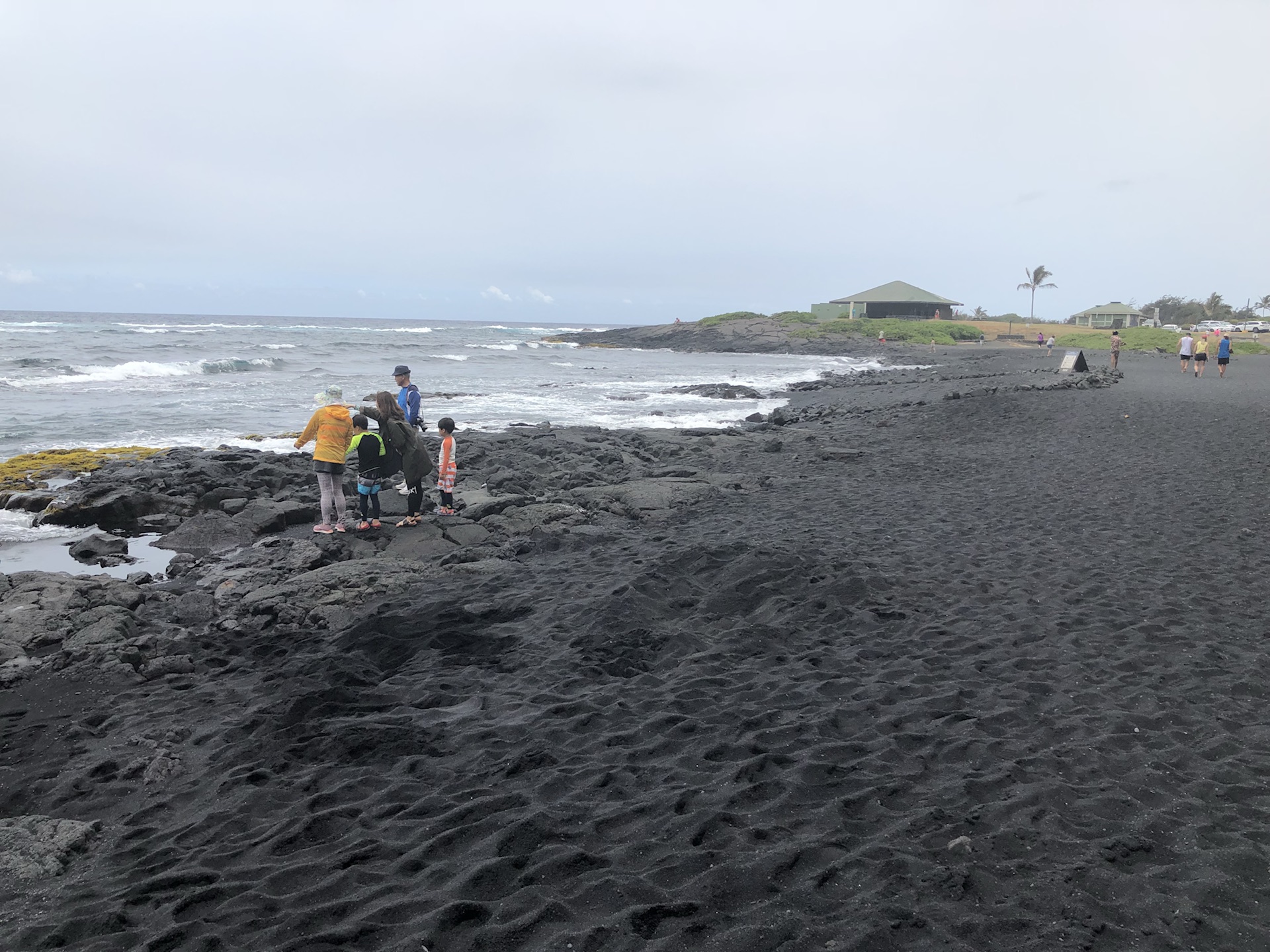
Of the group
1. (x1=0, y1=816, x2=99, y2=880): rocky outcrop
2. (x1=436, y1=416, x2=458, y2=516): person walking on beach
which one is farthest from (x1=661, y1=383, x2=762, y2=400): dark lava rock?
(x1=0, y1=816, x2=99, y2=880): rocky outcrop

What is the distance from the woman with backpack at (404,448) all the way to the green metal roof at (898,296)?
2716 inches

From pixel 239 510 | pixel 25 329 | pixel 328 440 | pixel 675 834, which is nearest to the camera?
pixel 675 834

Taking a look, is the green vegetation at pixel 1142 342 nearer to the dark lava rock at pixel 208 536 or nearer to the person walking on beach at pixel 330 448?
the person walking on beach at pixel 330 448

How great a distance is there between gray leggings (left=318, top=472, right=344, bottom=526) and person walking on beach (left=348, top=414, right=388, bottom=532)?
258 millimetres

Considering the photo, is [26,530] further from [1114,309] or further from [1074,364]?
[1114,309]

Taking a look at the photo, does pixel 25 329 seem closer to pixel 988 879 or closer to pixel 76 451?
pixel 76 451

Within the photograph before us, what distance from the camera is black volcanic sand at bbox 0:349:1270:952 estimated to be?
3.49 meters

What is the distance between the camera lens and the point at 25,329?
70812 mm

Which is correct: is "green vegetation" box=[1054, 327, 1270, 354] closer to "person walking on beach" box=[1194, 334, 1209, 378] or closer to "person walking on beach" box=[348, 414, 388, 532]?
"person walking on beach" box=[1194, 334, 1209, 378]

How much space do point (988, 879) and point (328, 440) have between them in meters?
8.54

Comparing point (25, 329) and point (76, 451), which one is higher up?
point (25, 329)

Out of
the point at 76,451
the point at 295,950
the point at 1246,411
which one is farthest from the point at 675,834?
the point at 1246,411

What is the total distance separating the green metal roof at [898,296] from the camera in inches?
2805

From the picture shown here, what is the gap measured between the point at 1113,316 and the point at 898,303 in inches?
732
